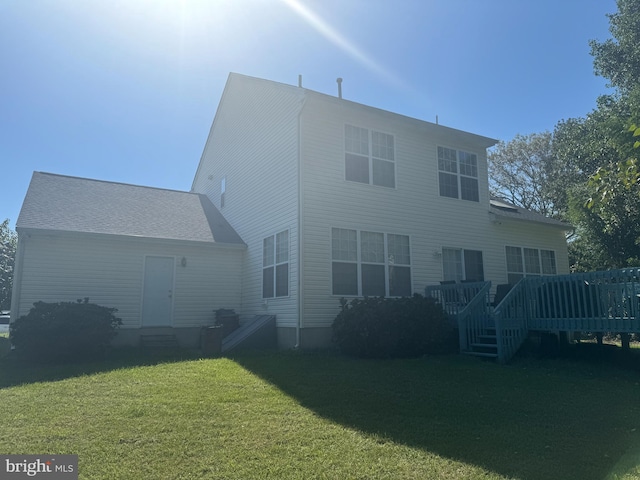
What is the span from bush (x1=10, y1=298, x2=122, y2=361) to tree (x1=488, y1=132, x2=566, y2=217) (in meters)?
29.0

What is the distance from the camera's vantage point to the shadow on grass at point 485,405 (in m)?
4.16

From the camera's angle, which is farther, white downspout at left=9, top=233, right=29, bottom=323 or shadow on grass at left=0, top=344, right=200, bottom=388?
white downspout at left=9, top=233, right=29, bottom=323

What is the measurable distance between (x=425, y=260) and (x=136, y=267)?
775 cm

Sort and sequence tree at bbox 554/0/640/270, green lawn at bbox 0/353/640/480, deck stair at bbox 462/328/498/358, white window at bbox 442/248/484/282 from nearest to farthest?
green lawn at bbox 0/353/640/480 → deck stair at bbox 462/328/498/358 → white window at bbox 442/248/484/282 → tree at bbox 554/0/640/270

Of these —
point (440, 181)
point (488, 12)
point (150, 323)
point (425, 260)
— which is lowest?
point (150, 323)

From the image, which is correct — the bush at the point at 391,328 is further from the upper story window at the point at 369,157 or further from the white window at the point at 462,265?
the upper story window at the point at 369,157

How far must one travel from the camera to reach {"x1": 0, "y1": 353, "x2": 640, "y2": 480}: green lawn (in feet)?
12.5

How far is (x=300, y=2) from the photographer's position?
9648 millimetres

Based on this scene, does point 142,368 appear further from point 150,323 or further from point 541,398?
point 541,398

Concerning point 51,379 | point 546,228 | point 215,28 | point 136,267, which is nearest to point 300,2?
point 215,28

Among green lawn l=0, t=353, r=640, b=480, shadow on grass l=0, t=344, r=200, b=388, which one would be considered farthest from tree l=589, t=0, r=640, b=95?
shadow on grass l=0, t=344, r=200, b=388

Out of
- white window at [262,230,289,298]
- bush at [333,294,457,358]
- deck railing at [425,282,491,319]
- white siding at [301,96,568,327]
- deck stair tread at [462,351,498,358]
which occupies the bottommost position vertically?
deck stair tread at [462,351,498,358]
